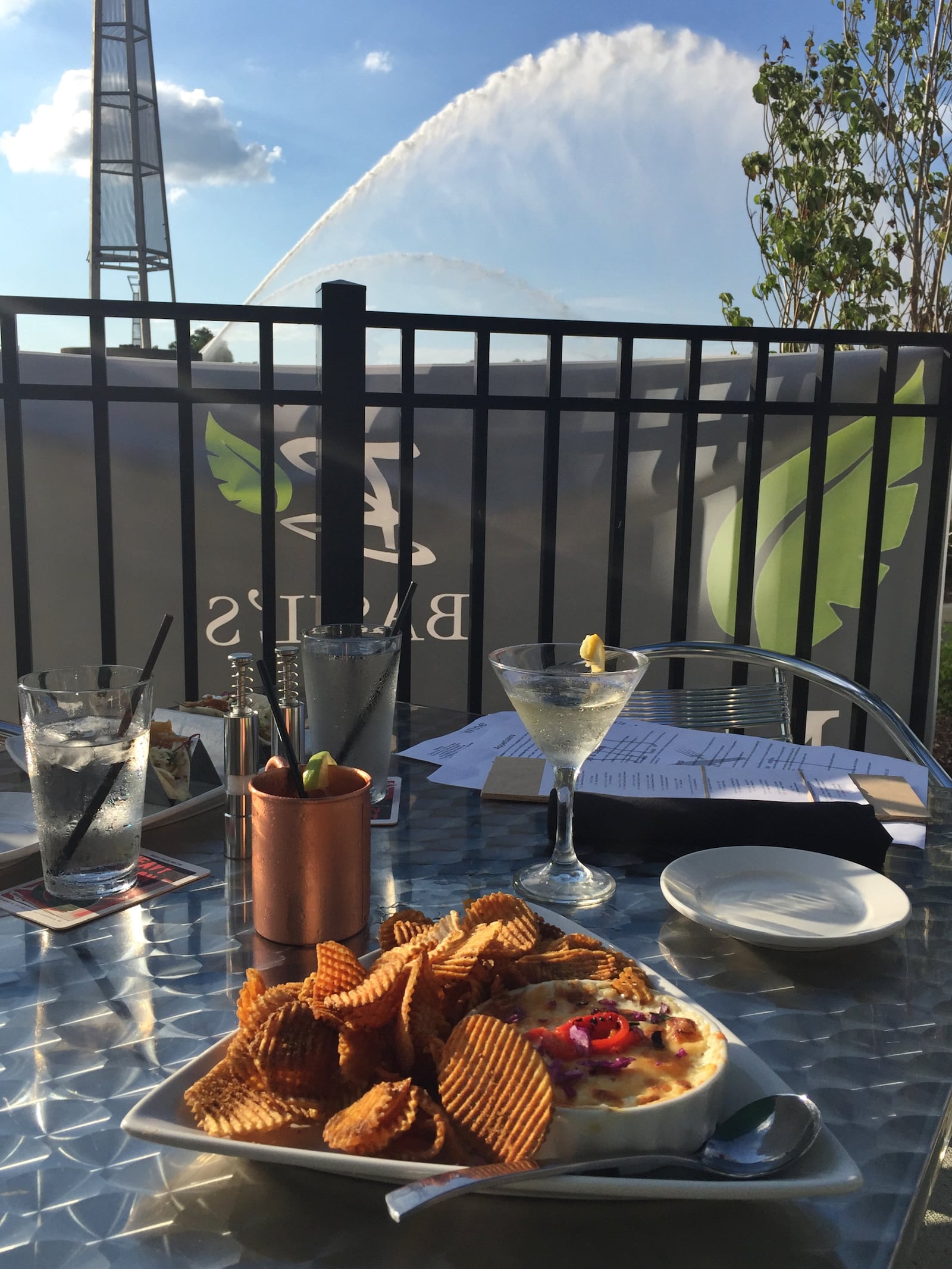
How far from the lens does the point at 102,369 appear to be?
218 cm

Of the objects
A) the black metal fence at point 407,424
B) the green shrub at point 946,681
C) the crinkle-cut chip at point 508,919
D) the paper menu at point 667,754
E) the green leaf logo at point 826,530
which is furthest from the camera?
the green shrub at point 946,681

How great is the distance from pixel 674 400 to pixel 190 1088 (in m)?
2.22

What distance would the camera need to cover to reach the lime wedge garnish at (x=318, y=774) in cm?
87

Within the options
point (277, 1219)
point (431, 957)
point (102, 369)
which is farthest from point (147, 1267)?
point (102, 369)

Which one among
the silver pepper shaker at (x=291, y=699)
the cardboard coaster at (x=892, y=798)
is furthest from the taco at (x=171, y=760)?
the cardboard coaster at (x=892, y=798)

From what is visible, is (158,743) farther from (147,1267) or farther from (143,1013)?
(147,1267)

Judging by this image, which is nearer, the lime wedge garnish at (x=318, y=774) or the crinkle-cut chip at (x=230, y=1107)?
the crinkle-cut chip at (x=230, y=1107)

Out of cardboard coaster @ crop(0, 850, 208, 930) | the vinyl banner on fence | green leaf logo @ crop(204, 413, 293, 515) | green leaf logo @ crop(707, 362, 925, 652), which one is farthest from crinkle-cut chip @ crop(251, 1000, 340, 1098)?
green leaf logo @ crop(204, 413, 293, 515)

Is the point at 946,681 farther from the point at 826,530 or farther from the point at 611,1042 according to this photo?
the point at 611,1042

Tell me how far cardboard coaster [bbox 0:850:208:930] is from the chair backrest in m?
0.99

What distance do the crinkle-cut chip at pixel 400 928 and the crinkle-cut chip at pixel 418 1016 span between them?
0.12m

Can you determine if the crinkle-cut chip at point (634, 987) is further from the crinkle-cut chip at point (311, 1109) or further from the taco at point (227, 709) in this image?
the taco at point (227, 709)

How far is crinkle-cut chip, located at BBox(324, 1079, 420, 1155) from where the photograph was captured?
0.51 metres

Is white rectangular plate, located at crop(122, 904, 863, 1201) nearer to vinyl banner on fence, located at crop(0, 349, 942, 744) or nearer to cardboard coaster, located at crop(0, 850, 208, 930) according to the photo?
cardboard coaster, located at crop(0, 850, 208, 930)
